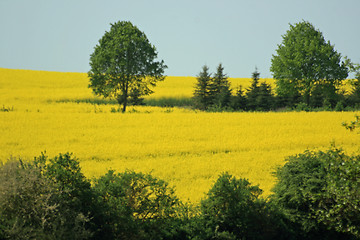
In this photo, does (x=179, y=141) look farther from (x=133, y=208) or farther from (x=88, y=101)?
(x=88, y=101)

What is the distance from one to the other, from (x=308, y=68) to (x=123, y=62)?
2615cm

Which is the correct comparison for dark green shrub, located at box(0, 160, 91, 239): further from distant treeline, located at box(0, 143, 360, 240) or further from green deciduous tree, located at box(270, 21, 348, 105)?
green deciduous tree, located at box(270, 21, 348, 105)

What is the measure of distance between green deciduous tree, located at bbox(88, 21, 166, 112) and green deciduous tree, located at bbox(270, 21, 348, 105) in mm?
18145

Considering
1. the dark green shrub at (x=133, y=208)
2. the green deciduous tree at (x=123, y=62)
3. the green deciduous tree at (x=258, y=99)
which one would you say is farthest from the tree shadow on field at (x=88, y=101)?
the dark green shrub at (x=133, y=208)

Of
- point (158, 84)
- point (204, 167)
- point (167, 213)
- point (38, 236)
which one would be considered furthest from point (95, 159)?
point (158, 84)

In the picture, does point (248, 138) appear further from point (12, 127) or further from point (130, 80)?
point (130, 80)

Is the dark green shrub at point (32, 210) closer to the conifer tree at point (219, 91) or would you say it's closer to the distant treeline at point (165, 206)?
the distant treeline at point (165, 206)

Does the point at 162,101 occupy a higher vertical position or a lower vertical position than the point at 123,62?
lower

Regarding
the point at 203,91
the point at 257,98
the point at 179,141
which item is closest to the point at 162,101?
the point at 203,91

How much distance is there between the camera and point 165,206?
12727mm

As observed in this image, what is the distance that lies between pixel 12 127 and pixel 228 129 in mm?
15776

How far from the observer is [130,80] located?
47.8 meters

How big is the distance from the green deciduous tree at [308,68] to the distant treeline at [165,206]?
42.9m

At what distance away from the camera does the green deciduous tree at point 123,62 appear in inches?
1849
